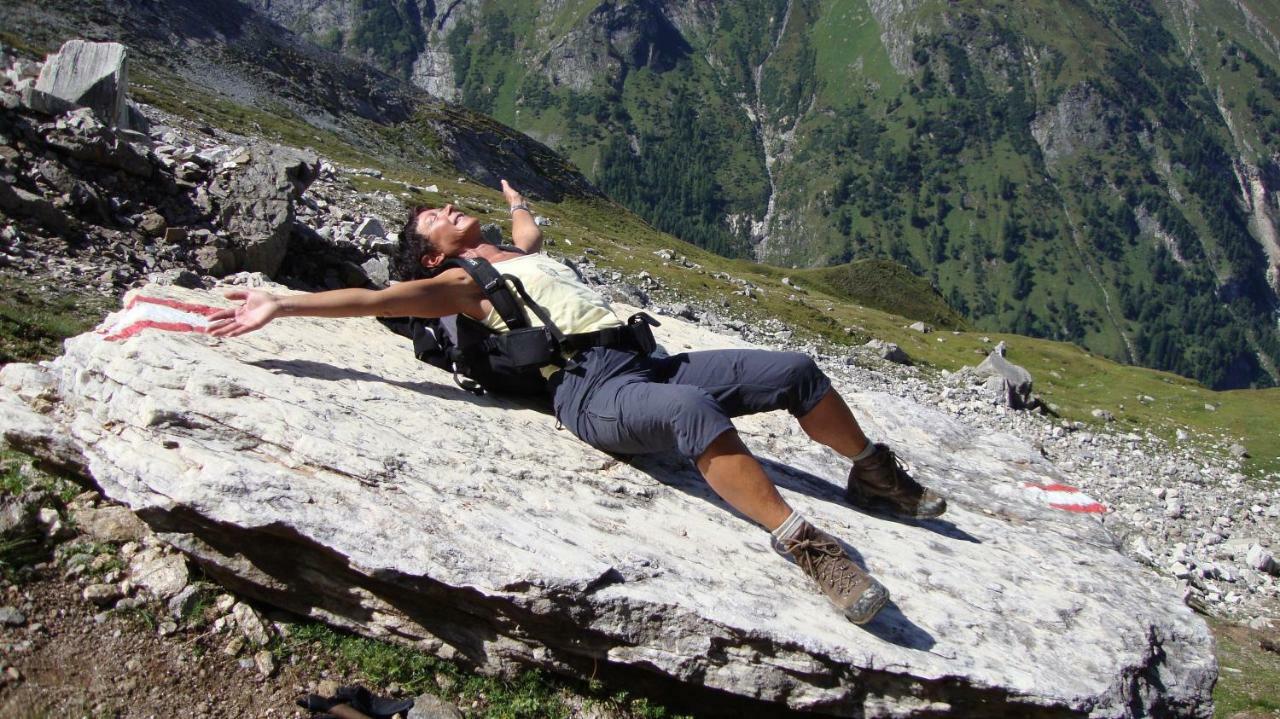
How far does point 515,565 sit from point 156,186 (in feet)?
52.4

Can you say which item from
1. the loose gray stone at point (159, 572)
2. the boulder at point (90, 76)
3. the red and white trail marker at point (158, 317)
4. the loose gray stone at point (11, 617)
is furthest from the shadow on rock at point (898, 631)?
the boulder at point (90, 76)

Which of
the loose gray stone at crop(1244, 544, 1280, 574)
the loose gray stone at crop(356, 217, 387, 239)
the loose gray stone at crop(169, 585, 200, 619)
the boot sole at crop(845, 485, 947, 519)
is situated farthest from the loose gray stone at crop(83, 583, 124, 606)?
the loose gray stone at crop(1244, 544, 1280, 574)

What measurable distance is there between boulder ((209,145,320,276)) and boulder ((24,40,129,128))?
33.3 feet

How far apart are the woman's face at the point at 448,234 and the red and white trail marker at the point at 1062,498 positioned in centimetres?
798

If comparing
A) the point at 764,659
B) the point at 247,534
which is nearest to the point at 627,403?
the point at 764,659

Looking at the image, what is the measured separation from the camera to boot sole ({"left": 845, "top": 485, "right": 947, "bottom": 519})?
8.81m

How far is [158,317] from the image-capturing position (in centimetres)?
Answer: 762

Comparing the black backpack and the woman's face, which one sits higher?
the woman's face

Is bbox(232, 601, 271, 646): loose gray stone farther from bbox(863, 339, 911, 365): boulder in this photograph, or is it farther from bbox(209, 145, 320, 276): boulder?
bbox(863, 339, 911, 365): boulder

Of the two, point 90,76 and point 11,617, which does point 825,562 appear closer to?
point 11,617

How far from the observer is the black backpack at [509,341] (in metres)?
7.81

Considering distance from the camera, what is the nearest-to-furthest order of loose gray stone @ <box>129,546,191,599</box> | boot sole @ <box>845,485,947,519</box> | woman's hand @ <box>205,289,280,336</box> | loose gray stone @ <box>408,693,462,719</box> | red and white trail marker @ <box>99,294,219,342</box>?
loose gray stone @ <box>408,693,462,719</box>, loose gray stone @ <box>129,546,191,599</box>, woman's hand @ <box>205,289,280,336</box>, red and white trail marker @ <box>99,294,219,342</box>, boot sole @ <box>845,485,947,519</box>

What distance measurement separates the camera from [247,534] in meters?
6.01

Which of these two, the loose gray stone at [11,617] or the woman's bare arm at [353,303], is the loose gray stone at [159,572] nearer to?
the loose gray stone at [11,617]
